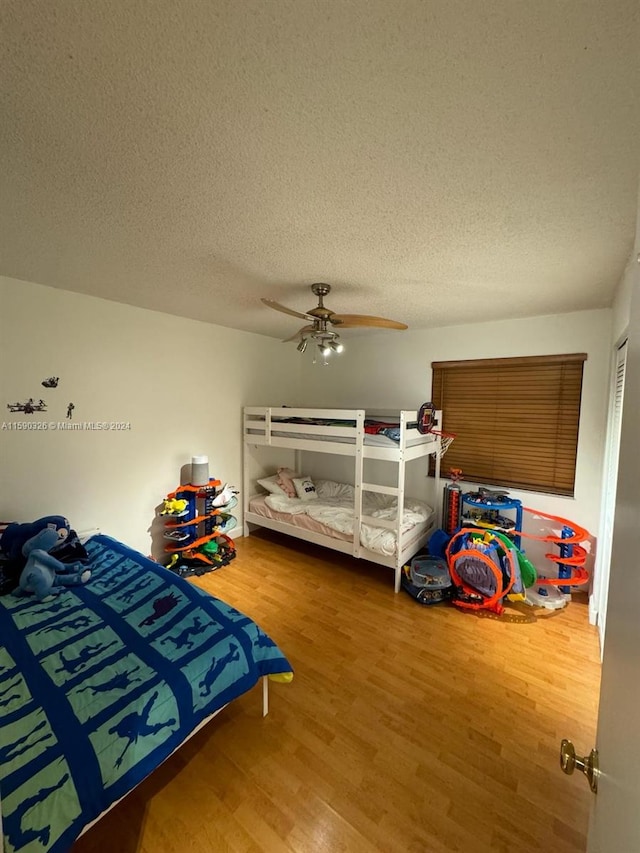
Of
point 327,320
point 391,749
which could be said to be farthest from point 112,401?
point 391,749

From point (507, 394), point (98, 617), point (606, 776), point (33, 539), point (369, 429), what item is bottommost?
point (98, 617)

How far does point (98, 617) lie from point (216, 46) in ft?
7.95

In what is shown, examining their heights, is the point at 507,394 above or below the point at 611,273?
below

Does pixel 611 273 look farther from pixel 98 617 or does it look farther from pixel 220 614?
pixel 98 617

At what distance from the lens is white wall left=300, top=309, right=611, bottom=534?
2.81m

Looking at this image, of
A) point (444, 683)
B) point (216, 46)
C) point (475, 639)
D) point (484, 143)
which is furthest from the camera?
point (475, 639)

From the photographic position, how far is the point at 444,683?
199 centimetres

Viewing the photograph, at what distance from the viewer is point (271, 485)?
13.1ft

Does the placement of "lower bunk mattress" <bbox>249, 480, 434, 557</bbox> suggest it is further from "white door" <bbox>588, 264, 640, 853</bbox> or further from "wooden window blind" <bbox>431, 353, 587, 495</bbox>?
"white door" <bbox>588, 264, 640, 853</bbox>

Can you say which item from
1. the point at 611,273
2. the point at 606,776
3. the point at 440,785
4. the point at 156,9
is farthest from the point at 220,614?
the point at 611,273

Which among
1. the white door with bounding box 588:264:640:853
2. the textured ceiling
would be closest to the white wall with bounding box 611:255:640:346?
the textured ceiling

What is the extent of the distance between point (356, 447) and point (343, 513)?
2.57 feet

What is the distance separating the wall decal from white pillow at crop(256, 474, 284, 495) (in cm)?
219

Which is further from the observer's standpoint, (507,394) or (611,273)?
(507,394)
